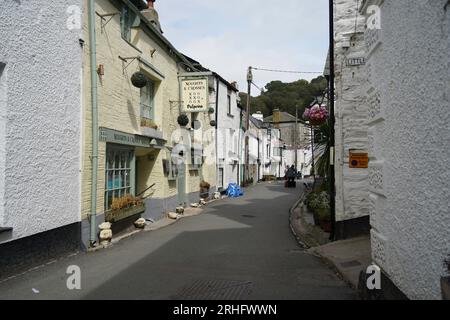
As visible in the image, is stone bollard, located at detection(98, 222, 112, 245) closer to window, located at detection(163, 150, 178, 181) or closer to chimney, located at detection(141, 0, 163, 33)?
window, located at detection(163, 150, 178, 181)

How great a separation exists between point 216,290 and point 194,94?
9225 mm

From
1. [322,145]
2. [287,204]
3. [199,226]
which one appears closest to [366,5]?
[322,145]

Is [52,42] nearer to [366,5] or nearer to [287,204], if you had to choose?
[366,5]

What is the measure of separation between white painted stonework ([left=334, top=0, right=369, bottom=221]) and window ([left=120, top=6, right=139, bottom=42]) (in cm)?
525

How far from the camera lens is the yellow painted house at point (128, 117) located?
783 cm

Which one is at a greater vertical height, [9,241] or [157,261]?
[9,241]

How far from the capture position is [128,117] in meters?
9.83

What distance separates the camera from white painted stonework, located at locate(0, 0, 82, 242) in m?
5.49

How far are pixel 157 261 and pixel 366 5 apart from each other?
209 inches

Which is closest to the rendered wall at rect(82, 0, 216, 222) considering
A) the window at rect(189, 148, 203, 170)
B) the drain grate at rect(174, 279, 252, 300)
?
the window at rect(189, 148, 203, 170)

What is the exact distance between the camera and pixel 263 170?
42.2 meters

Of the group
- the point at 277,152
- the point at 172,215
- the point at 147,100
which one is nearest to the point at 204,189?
the point at 172,215
